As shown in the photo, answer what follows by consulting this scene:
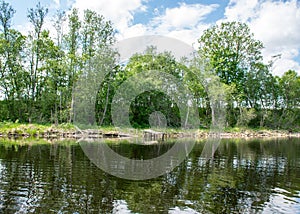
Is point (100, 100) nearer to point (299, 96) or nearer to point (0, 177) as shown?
point (0, 177)

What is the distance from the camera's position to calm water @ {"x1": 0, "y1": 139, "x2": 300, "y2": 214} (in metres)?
11.7

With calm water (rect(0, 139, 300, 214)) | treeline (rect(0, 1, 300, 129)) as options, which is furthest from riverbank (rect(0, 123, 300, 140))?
calm water (rect(0, 139, 300, 214))

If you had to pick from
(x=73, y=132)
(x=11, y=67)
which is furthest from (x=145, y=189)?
(x=11, y=67)

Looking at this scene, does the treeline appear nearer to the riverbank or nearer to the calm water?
the riverbank

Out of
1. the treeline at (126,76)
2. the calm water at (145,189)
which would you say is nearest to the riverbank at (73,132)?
the treeline at (126,76)

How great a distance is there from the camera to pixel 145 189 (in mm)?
14602

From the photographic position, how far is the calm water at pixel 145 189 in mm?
11719

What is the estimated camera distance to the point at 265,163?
24250 mm

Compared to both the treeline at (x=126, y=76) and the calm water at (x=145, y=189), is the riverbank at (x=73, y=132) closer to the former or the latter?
the treeline at (x=126, y=76)

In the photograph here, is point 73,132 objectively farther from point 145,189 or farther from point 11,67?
point 145,189

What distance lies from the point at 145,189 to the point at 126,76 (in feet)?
165

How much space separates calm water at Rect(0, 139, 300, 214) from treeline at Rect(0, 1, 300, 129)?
35341 mm

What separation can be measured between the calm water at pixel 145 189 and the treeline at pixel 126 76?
3534 centimetres

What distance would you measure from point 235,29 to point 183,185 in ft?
218
